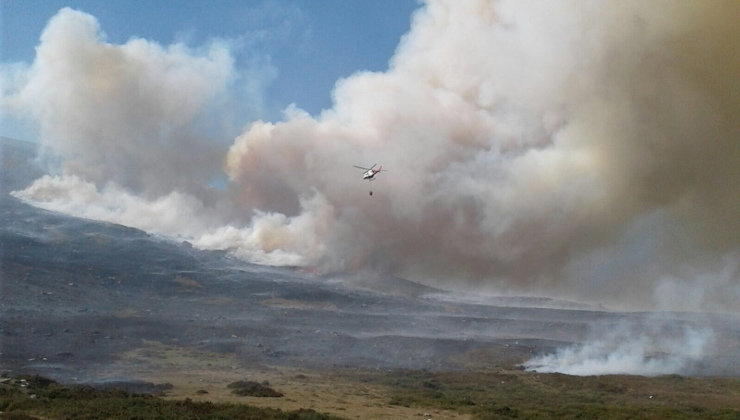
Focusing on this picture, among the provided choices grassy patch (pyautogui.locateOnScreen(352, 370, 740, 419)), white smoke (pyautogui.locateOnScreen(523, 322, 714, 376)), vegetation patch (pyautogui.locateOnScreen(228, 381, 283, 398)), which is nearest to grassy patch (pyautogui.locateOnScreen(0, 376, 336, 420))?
vegetation patch (pyautogui.locateOnScreen(228, 381, 283, 398))

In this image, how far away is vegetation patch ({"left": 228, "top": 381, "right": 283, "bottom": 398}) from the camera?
43812 millimetres

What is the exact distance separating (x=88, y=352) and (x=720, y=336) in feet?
250

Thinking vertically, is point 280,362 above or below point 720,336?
below

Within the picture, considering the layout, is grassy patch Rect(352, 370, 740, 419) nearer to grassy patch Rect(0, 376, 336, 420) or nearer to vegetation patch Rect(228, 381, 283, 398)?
vegetation patch Rect(228, 381, 283, 398)

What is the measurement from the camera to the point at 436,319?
9288 cm

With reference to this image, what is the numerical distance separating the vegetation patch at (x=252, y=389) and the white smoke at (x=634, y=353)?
98.7 feet

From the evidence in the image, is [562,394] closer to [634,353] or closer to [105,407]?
[634,353]

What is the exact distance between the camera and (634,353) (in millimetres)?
72250

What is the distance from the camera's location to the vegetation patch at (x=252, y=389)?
43812 millimetres

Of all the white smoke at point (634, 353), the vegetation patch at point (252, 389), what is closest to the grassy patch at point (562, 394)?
the white smoke at point (634, 353)

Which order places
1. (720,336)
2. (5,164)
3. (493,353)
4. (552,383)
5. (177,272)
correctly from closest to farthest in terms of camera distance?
(552,383)
(493,353)
(720,336)
(177,272)
(5,164)

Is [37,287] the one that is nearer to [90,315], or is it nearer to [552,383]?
[90,315]

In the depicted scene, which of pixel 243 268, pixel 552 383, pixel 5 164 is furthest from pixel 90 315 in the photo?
pixel 5 164

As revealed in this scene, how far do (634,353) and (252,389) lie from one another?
1822 inches
